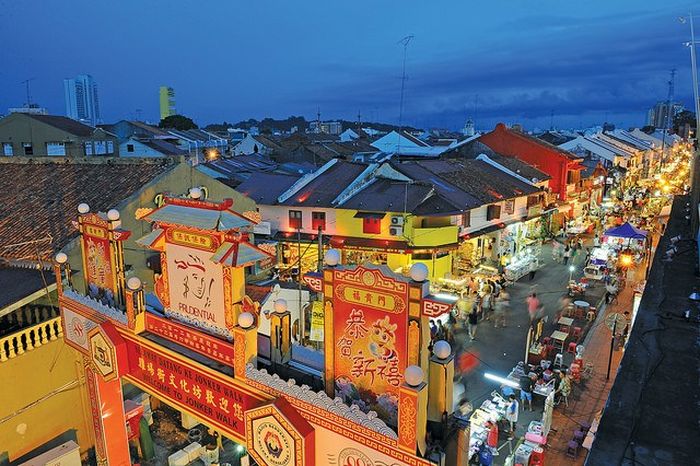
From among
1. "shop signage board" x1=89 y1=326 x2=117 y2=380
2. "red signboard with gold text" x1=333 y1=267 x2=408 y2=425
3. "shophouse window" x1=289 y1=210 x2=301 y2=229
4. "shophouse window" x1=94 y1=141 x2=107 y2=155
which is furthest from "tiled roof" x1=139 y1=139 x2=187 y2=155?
"red signboard with gold text" x1=333 y1=267 x2=408 y2=425

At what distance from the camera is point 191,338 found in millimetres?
9422

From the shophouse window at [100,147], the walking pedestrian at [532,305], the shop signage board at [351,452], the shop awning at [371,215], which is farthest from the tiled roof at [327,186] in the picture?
the shophouse window at [100,147]

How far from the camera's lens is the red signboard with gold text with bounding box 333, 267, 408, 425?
6801 millimetres

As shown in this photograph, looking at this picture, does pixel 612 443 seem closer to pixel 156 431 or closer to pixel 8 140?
pixel 156 431

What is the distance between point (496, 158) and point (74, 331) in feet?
136

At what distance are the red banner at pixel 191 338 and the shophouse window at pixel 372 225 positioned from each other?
19.1m

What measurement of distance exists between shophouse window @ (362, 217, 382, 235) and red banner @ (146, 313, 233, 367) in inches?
754

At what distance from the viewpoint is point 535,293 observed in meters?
30.3

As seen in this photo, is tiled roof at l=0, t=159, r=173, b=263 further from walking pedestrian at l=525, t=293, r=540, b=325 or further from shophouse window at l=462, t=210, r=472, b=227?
walking pedestrian at l=525, t=293, r=540, b=325

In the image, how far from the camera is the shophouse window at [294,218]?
100ft

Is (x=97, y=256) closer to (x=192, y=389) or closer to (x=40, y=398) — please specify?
(x=192, y=389)

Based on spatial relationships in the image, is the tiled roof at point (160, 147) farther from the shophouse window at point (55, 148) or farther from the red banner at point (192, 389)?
the red banner at point (192, 389)

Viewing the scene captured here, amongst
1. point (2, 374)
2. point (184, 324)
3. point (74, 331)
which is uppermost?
point (184, 324)

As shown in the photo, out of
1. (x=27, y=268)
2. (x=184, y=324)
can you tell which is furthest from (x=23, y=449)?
(x=184, y=324)
